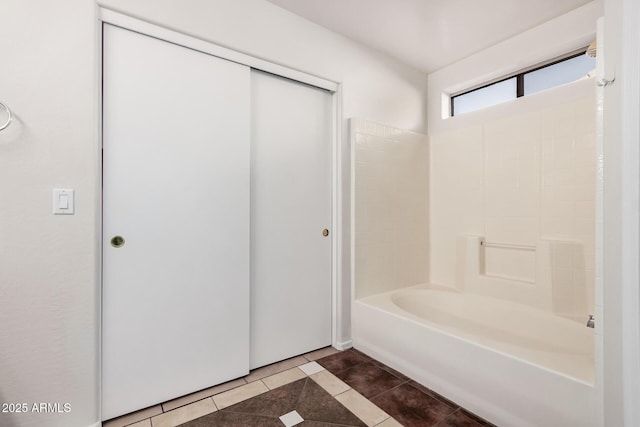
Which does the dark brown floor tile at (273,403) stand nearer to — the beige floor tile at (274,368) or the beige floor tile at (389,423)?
the beige floor tile at (274,368)

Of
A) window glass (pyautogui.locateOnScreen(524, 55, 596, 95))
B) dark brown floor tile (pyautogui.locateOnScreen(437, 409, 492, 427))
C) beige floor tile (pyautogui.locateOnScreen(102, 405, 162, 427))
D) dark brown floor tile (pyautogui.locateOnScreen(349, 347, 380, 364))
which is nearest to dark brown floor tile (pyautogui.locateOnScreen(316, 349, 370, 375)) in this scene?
dark brown floor tile (pyautogui.locateOnScreen(349, 347, 380, 364))

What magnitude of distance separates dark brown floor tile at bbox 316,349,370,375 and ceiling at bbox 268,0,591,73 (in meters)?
2.45

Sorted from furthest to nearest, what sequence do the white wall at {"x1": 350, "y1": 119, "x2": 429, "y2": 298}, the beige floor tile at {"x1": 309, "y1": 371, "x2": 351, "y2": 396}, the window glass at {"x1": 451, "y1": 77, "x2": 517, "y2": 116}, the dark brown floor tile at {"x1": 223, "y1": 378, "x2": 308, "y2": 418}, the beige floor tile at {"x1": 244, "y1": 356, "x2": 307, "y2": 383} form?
1. the window glass at {"x1": 451, "y1": 77, "x2": 517, "y2": 116}
2. the white wall at {"x1": 350, "y1": 119, "x2": 429, "y2": 298}
3. the beige floor tile at {"x1": 244, "y1": 356, "x2": 307, "y2": 383}
4. the beige floor tile at {"x1": 309, "y1": 371, "x2": 351, "y2": 396}
5. the dark brown floor tile at {"x1": 223, "y1": 378, "x2": 308, "y2": 418}

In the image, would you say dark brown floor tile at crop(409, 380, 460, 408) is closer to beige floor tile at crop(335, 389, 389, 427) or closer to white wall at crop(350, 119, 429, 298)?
beige floor tile at crop(335, 389, 389, 427)

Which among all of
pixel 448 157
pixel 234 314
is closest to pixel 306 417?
pixel 234 314

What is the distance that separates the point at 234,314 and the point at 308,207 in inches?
35.3

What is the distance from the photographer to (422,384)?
1.92m

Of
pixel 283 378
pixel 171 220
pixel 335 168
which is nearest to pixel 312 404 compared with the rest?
pixel 283 378

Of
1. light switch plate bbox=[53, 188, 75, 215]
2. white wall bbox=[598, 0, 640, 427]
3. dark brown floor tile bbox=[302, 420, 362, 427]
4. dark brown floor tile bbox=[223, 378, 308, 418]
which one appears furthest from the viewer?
dark brown floor tile bbox=[223, 378, 308, 418]

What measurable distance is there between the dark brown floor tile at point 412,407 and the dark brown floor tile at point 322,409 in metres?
0.20

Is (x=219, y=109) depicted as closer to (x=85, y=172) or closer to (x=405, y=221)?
(x=85, y=172)

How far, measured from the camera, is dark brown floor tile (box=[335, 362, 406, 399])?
187cm

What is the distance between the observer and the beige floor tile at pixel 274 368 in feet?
6.58

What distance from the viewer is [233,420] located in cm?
159
